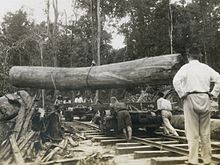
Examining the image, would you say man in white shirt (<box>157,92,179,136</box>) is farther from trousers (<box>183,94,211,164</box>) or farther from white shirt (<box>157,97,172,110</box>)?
trousers (<box>183,94,211,164</box>)

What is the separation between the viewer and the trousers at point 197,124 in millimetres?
6121

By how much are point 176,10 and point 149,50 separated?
16.9 feet

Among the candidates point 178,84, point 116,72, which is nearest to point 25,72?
point 116,72

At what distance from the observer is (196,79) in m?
6.21

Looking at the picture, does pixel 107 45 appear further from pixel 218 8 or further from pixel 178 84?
pixel 178 84

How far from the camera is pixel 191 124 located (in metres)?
6.16

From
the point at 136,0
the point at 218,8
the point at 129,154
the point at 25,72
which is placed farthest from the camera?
the point at 136,0

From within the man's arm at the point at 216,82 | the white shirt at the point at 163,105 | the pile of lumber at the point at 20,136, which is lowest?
the pile of lumber at the point at 20,136

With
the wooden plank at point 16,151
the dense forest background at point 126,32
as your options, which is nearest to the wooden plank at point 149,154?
the wooden plank at point 16,151

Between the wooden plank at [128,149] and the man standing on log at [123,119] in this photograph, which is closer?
the wooden plank at [128,149]

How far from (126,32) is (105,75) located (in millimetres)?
33606

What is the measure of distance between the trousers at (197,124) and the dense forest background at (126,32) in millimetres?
30966

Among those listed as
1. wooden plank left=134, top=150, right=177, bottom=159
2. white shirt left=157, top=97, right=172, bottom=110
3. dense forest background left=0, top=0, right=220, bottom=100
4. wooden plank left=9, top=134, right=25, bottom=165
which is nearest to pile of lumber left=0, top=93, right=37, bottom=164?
wooden plank left=9, top=134, right=25, bottom=165

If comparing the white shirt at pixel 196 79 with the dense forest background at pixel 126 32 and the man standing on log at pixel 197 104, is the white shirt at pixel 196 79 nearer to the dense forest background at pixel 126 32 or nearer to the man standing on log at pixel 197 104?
the man standing on log at pixel 197 104
